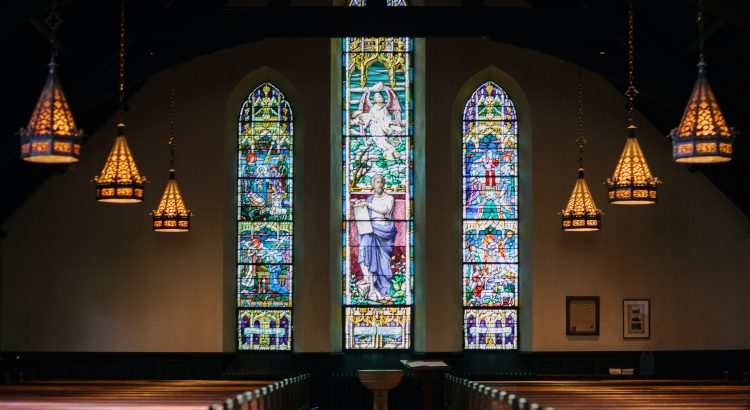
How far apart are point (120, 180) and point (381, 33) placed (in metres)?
3.82

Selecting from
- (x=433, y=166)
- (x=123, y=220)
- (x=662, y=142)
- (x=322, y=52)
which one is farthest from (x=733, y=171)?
(x=123, y=220)

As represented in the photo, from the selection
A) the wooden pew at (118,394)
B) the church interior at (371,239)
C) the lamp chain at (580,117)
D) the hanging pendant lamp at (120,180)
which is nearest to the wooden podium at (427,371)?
the wooden pew at (118,394)

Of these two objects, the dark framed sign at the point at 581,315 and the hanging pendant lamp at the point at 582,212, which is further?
the dark framed sign at the point at 581,315

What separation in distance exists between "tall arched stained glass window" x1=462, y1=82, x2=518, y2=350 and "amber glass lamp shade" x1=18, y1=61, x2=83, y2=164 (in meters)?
8.16

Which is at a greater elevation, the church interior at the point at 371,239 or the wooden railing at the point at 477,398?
the church interior at the point at 371,239

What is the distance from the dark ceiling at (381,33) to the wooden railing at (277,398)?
13.3 feet

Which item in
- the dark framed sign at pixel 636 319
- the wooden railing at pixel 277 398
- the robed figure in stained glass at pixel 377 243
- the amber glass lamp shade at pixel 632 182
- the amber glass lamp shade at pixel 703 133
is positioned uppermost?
the amber glass lamp shade at pixel 703 133

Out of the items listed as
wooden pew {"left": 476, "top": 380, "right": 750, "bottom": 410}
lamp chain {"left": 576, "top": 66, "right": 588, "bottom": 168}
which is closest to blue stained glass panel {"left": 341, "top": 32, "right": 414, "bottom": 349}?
lamp chain {"left": 576, "top": 66, "right": 588, "bottom": 168}

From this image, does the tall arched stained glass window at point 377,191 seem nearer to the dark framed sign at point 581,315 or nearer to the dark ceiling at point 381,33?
the dark framed sign at point 581,315

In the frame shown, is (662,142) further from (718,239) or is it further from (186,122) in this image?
(186,122)

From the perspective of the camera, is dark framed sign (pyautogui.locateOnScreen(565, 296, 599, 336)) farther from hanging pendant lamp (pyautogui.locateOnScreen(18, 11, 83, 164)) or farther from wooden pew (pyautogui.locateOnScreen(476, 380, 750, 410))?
hanging pendant lamp (pyautogui.locateOnScreen(18, 11, 83, 164))

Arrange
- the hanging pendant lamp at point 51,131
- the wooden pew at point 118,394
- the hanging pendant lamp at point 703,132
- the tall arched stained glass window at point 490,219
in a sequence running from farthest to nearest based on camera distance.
Result: the tall arched stained glass window at point 490,219 → the wooden pew at point 118,394 → the hanging pendant lamp at point 51,131 → the hanging pendant lamp at point 703,132

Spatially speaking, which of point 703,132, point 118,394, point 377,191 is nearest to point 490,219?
point 377,191

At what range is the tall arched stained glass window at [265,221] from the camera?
50.0ft
